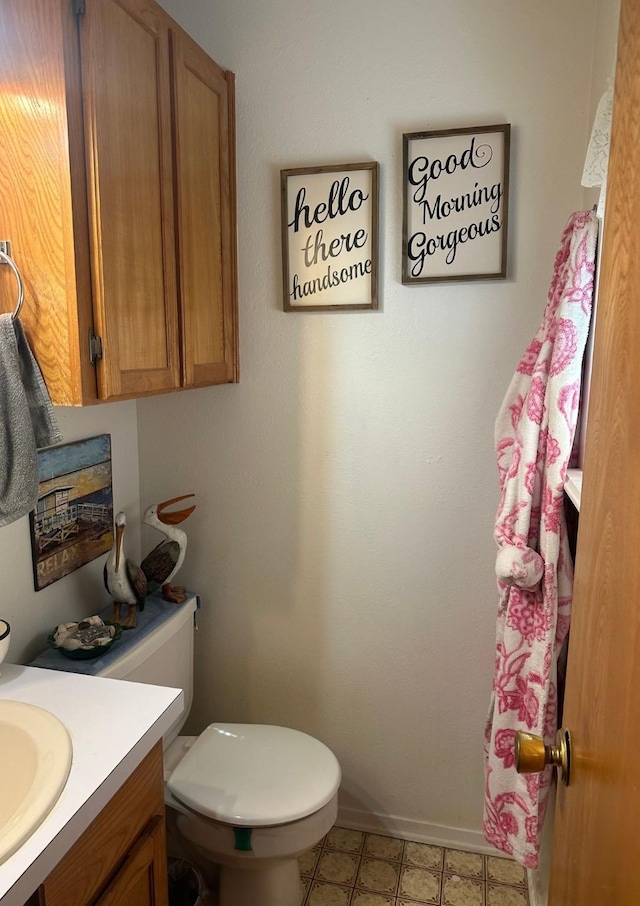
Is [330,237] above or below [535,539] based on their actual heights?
above

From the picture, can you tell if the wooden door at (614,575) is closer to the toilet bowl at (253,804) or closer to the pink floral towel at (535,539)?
the pink floral towel at (535,539)

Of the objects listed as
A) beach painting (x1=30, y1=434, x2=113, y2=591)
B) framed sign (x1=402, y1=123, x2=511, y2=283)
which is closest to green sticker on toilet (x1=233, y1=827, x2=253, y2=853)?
beach painting (x1=30, y1=434, x2=113, y2=591)

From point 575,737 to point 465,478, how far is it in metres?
0.96

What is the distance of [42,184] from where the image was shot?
1.07 m

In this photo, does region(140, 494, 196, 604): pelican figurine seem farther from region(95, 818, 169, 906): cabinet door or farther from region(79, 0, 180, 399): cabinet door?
region(95, 818, 169, 906): cabinet door

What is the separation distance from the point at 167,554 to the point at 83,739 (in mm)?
717

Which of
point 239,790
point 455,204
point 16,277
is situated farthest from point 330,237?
point 239,790

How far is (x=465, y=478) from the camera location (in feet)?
5.38

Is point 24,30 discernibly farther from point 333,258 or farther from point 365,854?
point 365,854

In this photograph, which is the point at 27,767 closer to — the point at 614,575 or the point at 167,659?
the point at 167,659

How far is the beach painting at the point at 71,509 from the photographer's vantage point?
1438 mm

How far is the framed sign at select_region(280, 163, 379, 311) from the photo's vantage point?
1581 mm

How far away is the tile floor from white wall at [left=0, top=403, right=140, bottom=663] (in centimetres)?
98

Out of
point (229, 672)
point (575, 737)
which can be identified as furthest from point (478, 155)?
point (229, 672)
